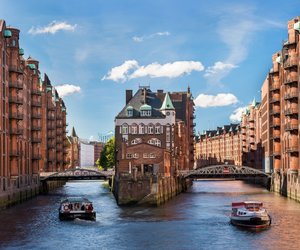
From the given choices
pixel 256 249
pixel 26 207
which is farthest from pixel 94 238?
pixel 26 207

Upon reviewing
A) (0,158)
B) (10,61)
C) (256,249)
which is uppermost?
(10,61)

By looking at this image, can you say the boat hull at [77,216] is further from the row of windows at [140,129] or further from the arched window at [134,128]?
the arched window at [134,128]

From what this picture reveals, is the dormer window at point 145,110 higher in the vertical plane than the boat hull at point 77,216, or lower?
higher

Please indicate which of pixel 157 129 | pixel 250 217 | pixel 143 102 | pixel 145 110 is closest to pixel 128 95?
pixel 143 102

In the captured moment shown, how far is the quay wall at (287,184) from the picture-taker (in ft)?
369

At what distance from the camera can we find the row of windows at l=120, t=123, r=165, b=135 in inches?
6107

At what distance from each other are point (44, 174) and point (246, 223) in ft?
262

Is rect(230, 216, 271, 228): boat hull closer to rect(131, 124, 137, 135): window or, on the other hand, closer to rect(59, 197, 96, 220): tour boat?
rect(59, 197, 96, 220): tour boat

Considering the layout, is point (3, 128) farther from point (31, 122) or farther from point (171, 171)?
point (171, 171)

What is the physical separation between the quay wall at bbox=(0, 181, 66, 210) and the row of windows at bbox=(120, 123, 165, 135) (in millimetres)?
23609

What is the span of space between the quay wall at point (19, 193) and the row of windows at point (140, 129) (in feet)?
77.5

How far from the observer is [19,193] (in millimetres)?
112000

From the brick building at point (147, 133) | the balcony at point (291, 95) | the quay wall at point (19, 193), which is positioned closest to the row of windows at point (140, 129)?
the brick building at point (147, 133)

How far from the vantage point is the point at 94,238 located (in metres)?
67.2
